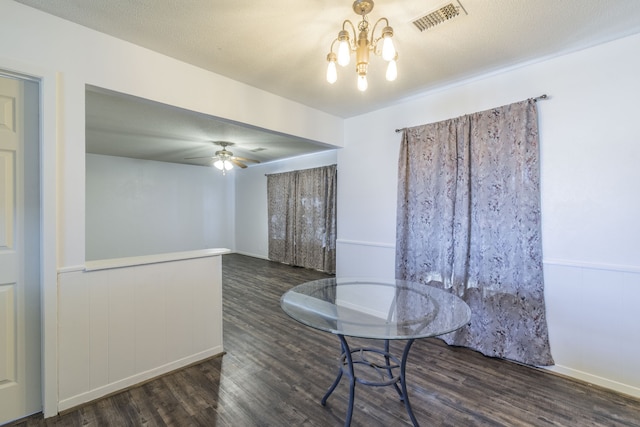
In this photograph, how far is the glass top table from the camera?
1431mm

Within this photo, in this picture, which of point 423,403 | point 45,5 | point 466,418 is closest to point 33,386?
point 45,5

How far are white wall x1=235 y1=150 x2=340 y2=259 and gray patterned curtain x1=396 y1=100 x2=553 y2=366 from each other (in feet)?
13.5

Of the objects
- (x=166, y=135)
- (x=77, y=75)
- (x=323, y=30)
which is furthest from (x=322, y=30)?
(x=166, y=135)

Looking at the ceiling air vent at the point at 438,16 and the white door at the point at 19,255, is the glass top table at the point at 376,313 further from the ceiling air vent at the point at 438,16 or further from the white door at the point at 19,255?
the ceiling air vent at the point at 438,16

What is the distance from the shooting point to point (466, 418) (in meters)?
1.73

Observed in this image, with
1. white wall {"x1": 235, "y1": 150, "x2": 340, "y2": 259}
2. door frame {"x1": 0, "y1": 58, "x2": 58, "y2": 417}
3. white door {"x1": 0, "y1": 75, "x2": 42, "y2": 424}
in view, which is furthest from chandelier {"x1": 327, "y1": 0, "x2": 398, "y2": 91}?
white wall {"x1": 235, "y1": 150, "x2": 340, "y2": 259}

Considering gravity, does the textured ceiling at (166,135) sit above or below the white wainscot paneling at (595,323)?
above

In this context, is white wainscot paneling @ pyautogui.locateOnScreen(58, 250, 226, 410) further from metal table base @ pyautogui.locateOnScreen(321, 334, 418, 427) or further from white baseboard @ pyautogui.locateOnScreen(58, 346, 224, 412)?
metal table base @ pyautogui.locateOnScreen(321, 334, 418, 427)

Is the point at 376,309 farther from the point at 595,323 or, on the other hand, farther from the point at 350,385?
the point at 595,323

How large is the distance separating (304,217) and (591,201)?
474 cm

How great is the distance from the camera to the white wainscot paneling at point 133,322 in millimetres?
1809

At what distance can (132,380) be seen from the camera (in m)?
2.04

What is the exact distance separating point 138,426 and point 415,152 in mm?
3165

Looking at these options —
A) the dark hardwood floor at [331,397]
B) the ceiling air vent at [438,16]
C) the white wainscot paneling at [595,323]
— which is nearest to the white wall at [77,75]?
the dark hardwood floor at [331,397]
